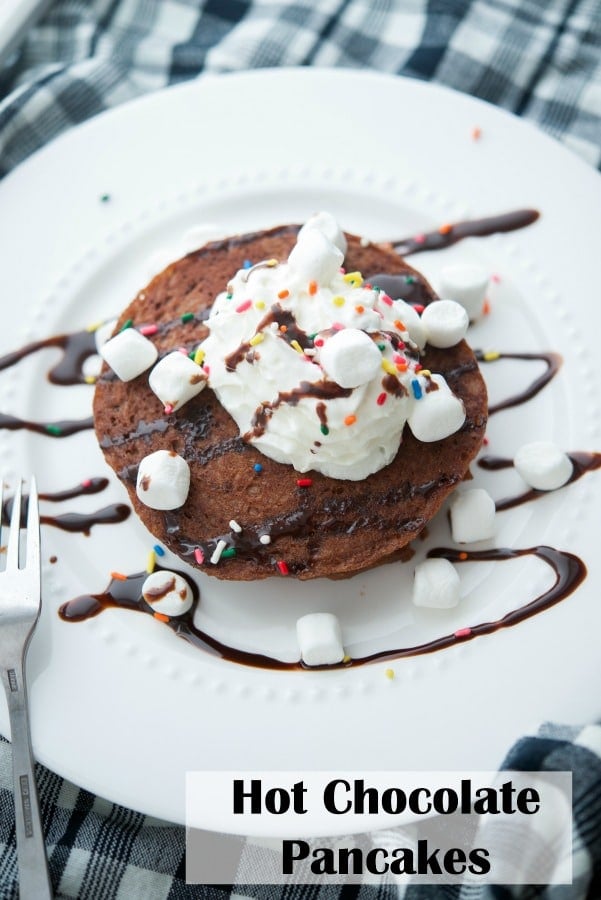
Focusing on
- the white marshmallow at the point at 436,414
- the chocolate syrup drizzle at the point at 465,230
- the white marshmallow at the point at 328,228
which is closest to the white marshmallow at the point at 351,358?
the white marshmallow at the point at 436,414

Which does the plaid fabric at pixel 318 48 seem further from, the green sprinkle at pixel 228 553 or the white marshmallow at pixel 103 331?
the green sprinkle at pixel 228 553

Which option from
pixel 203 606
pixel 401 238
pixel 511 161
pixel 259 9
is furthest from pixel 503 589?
pixel 259 9

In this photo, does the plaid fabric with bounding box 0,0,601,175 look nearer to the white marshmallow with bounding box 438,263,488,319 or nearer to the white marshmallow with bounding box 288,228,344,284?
the white marshmallow with bounding box 438,263,488,319

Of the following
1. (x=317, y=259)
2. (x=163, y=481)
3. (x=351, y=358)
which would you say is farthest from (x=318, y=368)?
(x=163, y=481)

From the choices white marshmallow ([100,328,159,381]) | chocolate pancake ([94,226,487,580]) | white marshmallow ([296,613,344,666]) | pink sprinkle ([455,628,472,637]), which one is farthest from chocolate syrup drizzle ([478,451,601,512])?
white marshmallow ([100,328,159,381])

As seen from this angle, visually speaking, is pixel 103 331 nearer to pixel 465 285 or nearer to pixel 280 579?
pixel 280 579
